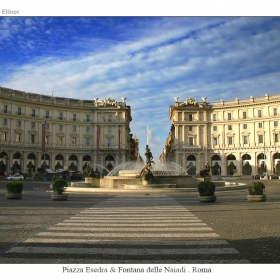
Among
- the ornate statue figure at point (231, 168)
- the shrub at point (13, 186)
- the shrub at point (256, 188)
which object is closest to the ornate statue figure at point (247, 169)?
the ornate statue figure at point (231, 168)

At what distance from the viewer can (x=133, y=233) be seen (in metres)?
9.08

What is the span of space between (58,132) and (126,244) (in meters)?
80.1

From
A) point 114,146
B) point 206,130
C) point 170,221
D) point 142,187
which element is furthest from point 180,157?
point 170,221

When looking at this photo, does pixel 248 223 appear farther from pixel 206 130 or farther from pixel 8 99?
pixel 206 130

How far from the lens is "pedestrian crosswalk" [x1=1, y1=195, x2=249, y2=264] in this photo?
6.20 m

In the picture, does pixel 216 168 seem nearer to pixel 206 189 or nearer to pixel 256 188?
pixel 256 188

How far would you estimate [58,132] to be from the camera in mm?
84812

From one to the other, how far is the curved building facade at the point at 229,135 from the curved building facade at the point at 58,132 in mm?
17212

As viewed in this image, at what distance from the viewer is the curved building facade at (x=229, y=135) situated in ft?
264

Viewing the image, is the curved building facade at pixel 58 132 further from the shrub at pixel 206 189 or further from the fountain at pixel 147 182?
the shrub at pixel 206 189

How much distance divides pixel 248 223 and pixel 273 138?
74.7 meters

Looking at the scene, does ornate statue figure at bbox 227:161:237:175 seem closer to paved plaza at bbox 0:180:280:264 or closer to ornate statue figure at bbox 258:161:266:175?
ornate statue figure at bbox 258:161:266:175

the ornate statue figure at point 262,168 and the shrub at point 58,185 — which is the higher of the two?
the ornate statue figure at point 262,168

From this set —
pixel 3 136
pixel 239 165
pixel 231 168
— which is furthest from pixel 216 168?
pixel 3 136
